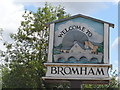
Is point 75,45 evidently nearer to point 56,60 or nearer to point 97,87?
point 56,60

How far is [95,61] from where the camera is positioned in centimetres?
1455

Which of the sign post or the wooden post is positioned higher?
the sign post

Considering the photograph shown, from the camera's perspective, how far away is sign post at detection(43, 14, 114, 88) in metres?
14.3

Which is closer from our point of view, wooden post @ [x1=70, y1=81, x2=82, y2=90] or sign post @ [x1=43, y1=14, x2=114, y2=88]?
sign post @ [x1=43, y1=14, x2=114, y2=88]

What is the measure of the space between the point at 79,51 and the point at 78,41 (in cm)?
53

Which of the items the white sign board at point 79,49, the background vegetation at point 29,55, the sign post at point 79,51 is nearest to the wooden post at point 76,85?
the sign post at point 79,51

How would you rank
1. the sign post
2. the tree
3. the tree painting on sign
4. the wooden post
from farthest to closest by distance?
the tree, the tree painting on sign, the wooden post, the sign post

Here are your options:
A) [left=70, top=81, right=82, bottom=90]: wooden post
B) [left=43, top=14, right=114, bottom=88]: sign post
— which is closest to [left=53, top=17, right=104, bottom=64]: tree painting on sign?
[left=43, top=14, right=114, bottom=88]: sign post

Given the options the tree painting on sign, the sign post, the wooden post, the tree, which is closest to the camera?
the sign post

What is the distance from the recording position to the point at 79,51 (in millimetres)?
14742

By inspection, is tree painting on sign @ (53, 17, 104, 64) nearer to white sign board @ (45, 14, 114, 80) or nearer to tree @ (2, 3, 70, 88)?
white sign board @ (45, 14, 114, 80)

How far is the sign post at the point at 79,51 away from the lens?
14.3 metres

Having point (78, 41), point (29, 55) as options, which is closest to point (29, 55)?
point (29, 55)

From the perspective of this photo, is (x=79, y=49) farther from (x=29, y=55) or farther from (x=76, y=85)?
(x=29, y=55)
